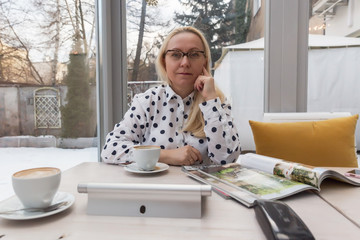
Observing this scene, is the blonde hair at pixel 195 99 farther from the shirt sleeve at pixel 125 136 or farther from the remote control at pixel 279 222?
the remote control at pixel 279 222

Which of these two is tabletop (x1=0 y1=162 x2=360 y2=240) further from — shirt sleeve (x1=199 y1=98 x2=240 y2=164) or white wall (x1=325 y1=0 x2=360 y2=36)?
white wall (x1=325 y1=0 x2=360 y2=36)

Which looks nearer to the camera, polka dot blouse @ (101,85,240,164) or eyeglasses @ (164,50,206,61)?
polka dot blouse @ (101,85,240,164)

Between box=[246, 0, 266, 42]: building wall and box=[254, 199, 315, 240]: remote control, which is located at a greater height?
box=[246, 0, 266, 42]: building wall

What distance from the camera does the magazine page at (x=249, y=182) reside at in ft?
2.20

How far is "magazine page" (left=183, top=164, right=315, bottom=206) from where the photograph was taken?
67 cm

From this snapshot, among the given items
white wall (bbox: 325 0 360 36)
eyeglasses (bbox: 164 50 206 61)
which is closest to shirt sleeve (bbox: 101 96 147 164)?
eyeglasses (bbox: 164 50 206 61)

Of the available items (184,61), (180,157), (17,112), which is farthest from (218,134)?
(17,112)

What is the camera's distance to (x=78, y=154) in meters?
1.88

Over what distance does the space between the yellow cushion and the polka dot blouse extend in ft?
1.22

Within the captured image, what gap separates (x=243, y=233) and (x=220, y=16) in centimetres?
197

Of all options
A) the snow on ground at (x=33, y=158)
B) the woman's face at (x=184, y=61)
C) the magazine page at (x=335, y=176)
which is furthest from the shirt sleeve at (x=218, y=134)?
the snow on ground at (x=33, y=158)

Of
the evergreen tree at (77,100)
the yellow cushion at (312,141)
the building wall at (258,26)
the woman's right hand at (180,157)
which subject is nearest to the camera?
the woman's right hand at (180,157)

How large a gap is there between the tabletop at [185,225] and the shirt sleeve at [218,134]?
0.57 meters

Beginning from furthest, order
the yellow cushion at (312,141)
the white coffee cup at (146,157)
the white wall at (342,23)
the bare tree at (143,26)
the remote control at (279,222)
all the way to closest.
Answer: the bare tree at (143,26)
the white wall at (342,23)
the yellow cushion at (312,141)
the white coffee cup at (146,157)
the remote control at (279,222)
